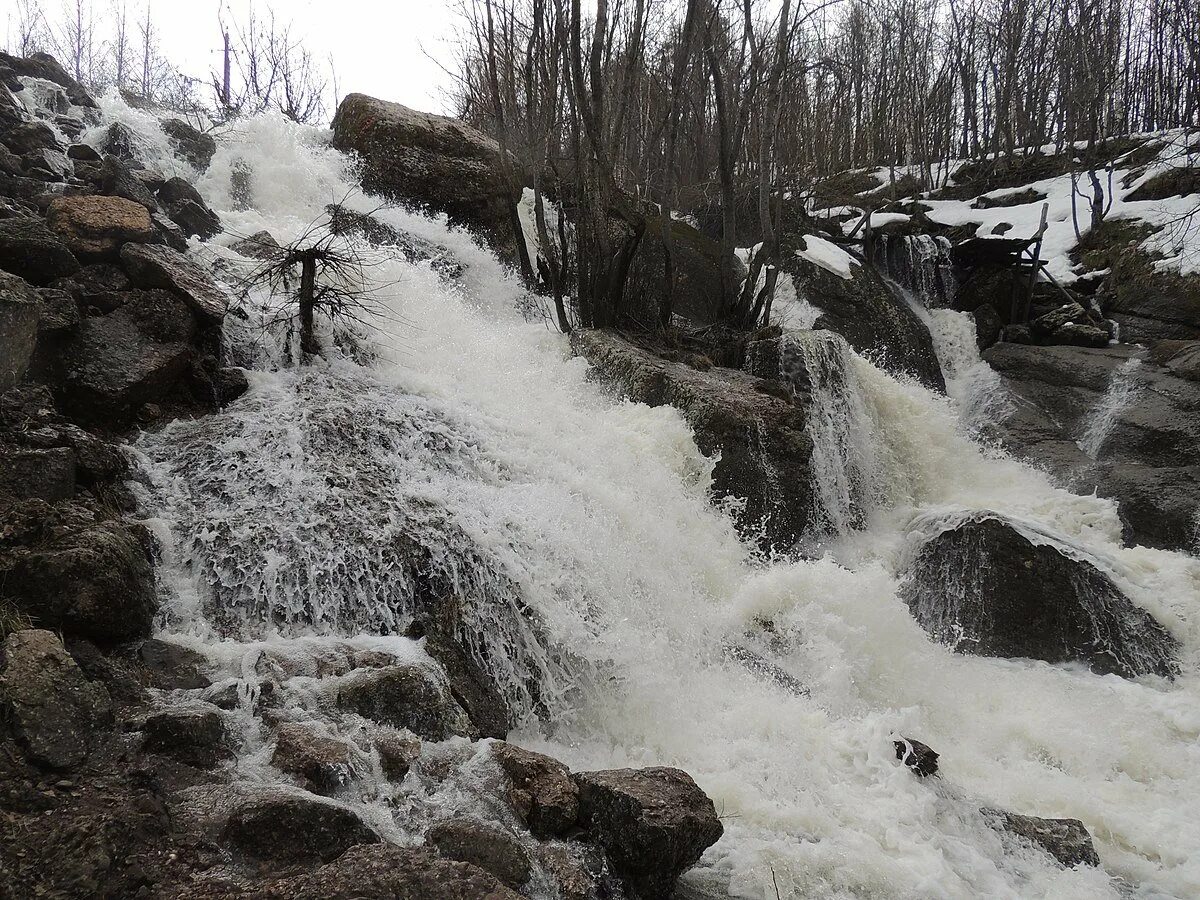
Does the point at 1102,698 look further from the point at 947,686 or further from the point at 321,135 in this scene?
the point at 321,135

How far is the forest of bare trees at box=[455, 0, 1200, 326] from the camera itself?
9.40m

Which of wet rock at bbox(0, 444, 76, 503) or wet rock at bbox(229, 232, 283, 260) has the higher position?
wet rock at bbox(229, 232, 283, 260)

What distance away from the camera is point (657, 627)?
511cm

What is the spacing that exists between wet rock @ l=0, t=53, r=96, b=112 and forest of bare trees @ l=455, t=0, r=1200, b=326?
5463mm

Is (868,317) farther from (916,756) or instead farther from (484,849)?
(484,849)

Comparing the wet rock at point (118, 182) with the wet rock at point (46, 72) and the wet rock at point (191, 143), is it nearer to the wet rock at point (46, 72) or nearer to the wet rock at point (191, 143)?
the wet rock at point (191, 143)

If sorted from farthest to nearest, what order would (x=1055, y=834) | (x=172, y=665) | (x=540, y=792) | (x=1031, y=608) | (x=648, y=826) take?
1. (x=1031, y=608)
2. (x=1055, y=834)
3. (x=172, y=665)
4. (x=540, y=792)
5. (x=648, y=826)

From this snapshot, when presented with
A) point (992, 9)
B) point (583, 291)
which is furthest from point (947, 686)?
point (992, 9)

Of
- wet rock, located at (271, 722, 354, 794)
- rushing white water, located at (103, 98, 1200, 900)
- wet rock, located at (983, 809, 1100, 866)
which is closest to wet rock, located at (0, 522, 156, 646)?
rushing white water, located at (103, 98, 1200, 900)

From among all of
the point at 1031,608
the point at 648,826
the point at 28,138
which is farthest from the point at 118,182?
the point at 1031,608

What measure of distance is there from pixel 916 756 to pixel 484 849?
2.66 meters

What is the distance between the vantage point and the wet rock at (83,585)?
3.12 metres

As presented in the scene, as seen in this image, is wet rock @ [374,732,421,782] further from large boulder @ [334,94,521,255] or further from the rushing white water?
large boulder @ [334,94,521,255]

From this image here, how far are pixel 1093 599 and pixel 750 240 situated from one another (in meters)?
9.28
